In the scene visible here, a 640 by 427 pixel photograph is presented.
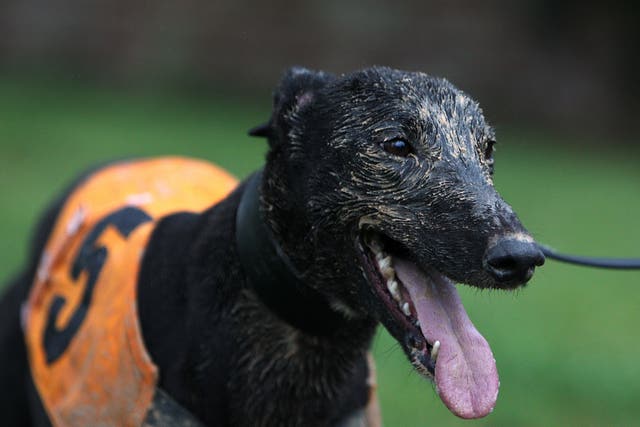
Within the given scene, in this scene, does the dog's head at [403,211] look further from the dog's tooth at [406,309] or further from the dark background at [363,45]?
the dark background at [363,45]

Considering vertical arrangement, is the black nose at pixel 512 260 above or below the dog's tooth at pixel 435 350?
above

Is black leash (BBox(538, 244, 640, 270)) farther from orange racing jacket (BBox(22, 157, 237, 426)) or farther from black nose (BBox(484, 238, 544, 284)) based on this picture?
orange racing jacket (BBox(22, 157, 237, 426))

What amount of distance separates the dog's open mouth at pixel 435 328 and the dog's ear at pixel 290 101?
47 centimetres

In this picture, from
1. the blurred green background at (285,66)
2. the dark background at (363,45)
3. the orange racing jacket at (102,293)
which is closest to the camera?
the orange racing jacket at (102,293)

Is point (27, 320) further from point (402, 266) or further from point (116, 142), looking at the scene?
point (116, 142)

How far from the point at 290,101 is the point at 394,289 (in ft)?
2.44

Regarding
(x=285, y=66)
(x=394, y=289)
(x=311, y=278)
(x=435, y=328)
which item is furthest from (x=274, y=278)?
(x=285, y=66)

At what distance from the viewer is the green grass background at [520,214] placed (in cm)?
553

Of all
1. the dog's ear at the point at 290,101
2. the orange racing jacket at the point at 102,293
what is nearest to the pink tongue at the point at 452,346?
the dog's ear at the point at 290,101

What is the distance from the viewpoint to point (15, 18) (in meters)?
15.7

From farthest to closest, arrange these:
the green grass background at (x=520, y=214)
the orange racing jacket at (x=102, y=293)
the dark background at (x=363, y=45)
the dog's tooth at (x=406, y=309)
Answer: the dark background at (x=363, y=45) → the green grass background at (x=520, y=214) → the orange racing jacket at (x=102, y=293) → the dog's tooth at (x=406, y=309)

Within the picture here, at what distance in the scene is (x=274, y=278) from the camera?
3150 millimetres

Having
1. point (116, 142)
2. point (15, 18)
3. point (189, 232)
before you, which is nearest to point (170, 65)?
point (15, 18)

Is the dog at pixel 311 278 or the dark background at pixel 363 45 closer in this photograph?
the dog at pixel 311 278
